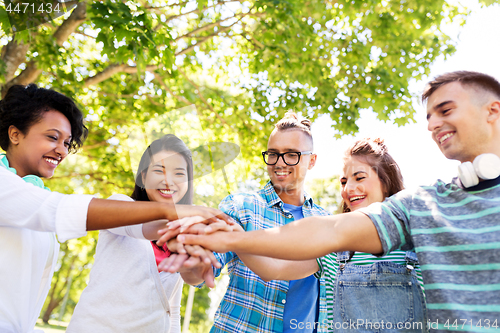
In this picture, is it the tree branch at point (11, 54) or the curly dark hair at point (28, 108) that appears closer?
the curly dark hair at point (28, 108)

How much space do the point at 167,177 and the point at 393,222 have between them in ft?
3.69

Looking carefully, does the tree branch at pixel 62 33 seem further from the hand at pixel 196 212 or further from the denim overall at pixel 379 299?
the denim overall at pixel 379 299

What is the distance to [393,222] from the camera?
163cm

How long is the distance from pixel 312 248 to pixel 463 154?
2.90ft

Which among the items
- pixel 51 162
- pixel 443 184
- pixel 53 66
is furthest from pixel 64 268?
pixel 443 184

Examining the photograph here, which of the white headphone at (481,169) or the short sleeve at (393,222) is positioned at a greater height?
the white headphone at (481,169)

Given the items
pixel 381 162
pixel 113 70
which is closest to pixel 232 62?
pixel 113 70

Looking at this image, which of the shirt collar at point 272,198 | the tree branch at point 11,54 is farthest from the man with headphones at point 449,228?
the tree branch at point 11,54

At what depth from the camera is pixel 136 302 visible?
2062 millimetres

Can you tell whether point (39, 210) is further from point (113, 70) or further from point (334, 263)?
point (113, 70)

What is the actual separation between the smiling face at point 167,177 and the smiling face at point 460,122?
1.30 m

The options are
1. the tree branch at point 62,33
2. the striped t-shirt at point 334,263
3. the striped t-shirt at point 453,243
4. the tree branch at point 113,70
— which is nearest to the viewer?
the striped t-shirt at point 453,243

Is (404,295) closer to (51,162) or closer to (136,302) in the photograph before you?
(136,302)

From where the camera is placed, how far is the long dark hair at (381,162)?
2533 millimetres
